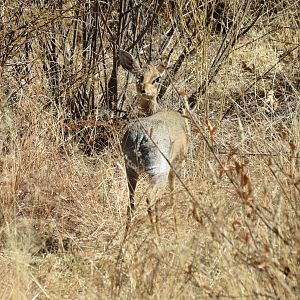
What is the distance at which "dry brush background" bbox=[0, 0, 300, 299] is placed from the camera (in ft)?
12.7

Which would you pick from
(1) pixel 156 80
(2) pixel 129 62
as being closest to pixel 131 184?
(1) pixel 156 80

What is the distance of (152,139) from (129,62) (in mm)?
1579

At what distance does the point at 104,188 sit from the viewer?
607 centimetres

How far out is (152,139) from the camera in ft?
16.0

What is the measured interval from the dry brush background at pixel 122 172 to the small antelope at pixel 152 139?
0.18 metres

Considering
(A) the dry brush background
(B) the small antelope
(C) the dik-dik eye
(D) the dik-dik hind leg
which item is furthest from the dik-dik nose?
(D) the dik-dik hind leg

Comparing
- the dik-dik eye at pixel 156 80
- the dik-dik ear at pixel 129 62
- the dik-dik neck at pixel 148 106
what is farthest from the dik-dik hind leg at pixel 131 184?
the dik-dik ear at pixel 129 62

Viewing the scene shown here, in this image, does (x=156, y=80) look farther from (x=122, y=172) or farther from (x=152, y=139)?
(x=152, y=139)

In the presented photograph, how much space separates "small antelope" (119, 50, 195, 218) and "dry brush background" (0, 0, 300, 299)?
179mm

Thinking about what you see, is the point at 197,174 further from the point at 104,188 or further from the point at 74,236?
the point at 74,236

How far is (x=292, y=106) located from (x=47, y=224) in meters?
3.47

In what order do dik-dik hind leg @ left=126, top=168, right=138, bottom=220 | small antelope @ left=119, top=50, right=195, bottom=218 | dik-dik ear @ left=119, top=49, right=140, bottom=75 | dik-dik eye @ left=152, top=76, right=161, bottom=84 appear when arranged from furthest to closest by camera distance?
dik-dik ear @ left=119, top=49, right=140, bottom=75 < dik-dik eye @ left=152, top=76, right=161, bottom=84 < dik-dik hind leg @ left=126, top=168, right=138, bottom=220 < small antelope @ left=119, top=50, right=195, bottom=218

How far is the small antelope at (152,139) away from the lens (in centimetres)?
520

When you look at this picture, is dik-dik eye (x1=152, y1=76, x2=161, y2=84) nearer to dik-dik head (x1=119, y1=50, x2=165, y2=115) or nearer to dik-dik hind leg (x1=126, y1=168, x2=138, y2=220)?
dik-dik head (x1=119, y1=50, x2=165, y2=115)
